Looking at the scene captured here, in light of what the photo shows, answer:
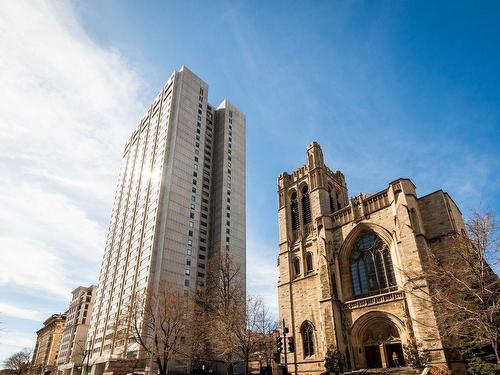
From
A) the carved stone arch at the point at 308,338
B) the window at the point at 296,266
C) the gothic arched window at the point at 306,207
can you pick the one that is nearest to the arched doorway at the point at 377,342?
the carved stone arch at the point at 308,338

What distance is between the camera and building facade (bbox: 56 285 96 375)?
3402 inches

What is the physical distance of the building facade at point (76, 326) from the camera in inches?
3402

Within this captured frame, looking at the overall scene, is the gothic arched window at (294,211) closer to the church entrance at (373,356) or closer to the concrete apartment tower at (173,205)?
the church entrance at (373,356)

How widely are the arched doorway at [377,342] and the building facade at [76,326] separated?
7757 centimetres

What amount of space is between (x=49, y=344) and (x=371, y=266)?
126939 millimetres

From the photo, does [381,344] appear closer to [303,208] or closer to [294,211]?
[303,208]

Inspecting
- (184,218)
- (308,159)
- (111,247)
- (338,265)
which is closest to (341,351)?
(338,265)

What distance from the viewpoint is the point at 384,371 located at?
23.2 m

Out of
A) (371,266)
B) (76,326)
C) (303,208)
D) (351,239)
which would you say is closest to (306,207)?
(303,208)

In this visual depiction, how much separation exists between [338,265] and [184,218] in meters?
40.2

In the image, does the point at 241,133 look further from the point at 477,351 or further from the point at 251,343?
the point at 477,351

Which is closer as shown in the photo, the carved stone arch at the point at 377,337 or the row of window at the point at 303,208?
the carved stone arch at the point at 377,337

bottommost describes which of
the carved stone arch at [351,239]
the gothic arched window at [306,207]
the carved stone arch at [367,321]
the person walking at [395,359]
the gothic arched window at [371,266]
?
the person walking at [395,359]

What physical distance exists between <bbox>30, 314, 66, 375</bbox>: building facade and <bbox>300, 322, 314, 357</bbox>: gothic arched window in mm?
100184
